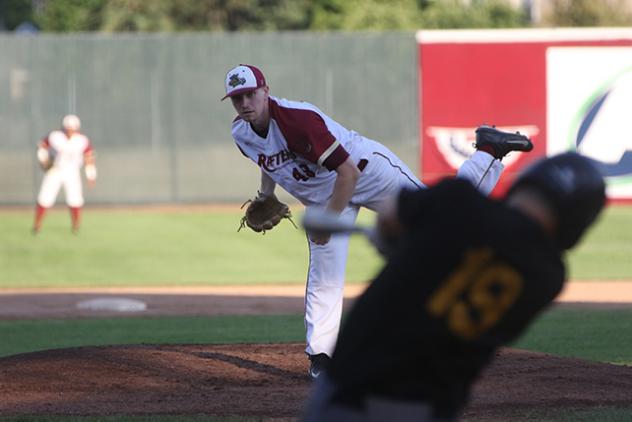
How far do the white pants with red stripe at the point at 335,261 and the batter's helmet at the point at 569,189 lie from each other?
3.88 meters

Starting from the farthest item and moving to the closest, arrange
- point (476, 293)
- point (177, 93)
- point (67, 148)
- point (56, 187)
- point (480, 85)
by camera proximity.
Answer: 1. point (177, 93)
2. point (480, 85)
3. point (67, 148)
4. point (56, 187)
5. point (476, 293)

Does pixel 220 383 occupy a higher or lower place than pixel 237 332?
higher

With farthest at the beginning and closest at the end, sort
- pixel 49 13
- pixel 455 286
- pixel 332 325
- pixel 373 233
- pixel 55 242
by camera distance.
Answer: pixel 49 13, pixel 55 242, pixel 332 325, pixel 373 233, pixel 455 286

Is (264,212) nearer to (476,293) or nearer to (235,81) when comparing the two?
(235,81)

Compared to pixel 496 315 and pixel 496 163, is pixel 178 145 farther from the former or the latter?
pixel 496 315

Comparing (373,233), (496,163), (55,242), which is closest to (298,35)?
(55,242)

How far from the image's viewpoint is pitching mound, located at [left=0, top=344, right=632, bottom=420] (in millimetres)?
6215

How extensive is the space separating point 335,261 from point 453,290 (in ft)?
13.2

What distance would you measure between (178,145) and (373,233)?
21957mm

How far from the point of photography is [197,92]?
82.1 ft

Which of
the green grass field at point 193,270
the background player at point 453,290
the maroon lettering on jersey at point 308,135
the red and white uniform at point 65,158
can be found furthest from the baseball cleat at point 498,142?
the red and white uniform at point 65,158

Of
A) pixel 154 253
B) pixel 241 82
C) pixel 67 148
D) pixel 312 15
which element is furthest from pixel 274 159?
pixel 312 15

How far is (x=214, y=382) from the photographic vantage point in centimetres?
704

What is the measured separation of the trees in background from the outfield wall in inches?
531
